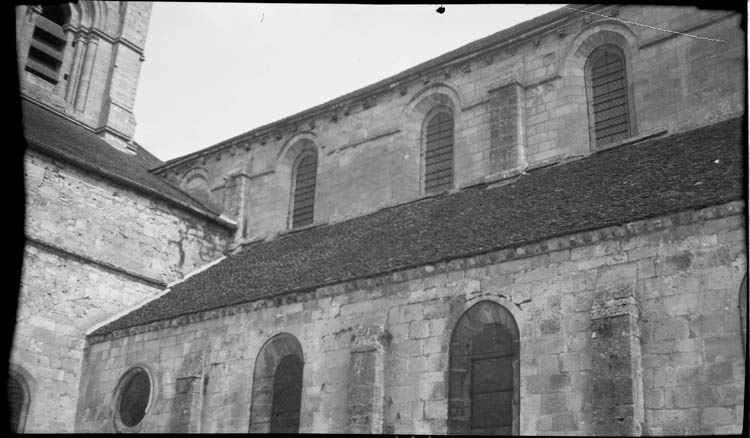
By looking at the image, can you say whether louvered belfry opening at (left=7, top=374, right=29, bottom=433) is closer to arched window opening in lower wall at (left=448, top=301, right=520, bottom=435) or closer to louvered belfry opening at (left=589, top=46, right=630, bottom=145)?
arched window opening in lower wall at (left=448, top=301, right=520, bottom=435)

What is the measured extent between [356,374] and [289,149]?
1066cm

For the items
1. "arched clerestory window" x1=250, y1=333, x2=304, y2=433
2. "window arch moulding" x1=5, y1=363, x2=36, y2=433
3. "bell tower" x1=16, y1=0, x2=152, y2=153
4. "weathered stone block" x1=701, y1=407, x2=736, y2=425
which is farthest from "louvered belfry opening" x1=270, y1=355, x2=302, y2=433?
"bell tower" x1=16, y1=0, x2=152, y2=153

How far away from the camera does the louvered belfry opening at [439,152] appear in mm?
19953

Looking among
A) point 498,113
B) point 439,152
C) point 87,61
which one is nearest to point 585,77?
point 498,113

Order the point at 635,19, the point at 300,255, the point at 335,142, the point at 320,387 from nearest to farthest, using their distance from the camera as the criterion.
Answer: the point at 320,387 → the point at 635,19 → the point at 300,255 → the point at 335,142

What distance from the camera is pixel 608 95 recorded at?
18.0m

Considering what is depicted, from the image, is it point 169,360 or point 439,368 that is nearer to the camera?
point 439,368

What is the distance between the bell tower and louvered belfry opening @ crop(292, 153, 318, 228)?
24.2 feet

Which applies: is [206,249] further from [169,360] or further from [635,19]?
[635,19]

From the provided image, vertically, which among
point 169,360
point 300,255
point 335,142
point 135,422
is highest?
point 335,142

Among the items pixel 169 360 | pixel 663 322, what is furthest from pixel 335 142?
pixel 663 322

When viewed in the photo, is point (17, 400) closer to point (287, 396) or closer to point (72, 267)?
point (72, 267)

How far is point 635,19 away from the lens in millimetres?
17688

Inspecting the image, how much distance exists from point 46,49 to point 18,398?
13378mm
